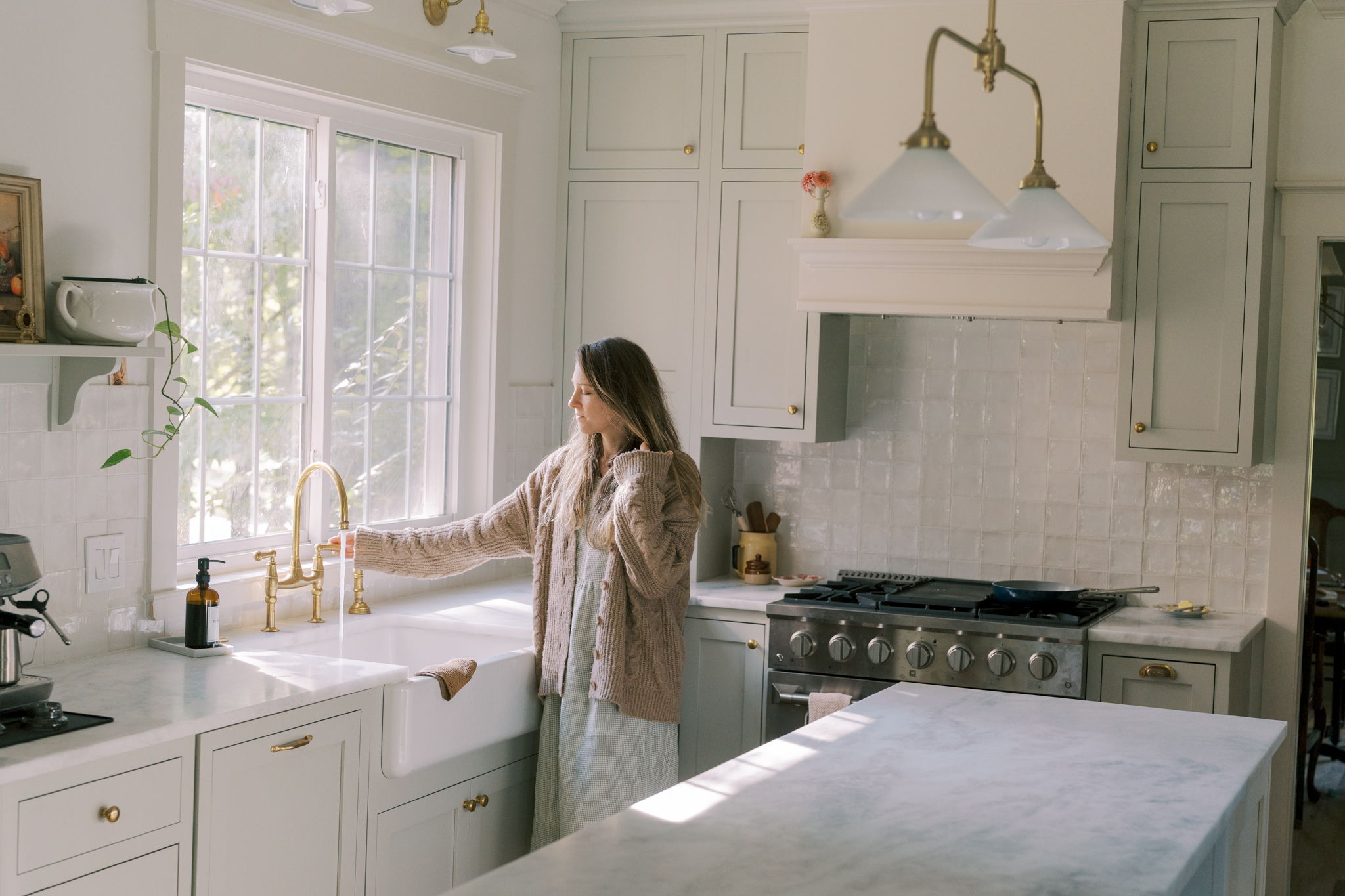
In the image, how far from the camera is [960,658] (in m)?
3.52

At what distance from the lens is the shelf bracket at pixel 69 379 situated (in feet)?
8.73

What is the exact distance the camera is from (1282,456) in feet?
12.3

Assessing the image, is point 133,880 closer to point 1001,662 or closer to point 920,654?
point 920,654

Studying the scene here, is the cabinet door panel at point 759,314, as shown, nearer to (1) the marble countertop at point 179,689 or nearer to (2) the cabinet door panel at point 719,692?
(2) the cabinet door panel at point 719,692

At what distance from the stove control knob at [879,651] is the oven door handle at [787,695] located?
23 cm

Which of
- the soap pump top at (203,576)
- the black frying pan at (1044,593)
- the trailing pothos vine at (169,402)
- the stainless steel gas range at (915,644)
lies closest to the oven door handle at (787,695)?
the stainless steel gas range at (915,644)

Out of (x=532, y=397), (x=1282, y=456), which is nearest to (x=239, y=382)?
(x=532, y=397)

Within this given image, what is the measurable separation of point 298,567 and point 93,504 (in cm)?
55

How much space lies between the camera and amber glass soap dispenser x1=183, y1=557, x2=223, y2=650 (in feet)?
9.26

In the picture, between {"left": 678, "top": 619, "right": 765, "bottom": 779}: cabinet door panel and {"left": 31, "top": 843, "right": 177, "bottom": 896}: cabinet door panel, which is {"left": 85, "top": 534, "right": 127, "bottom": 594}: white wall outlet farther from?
{"left": 678, "top": 619, "right": 765, "bottom": 779}: cabinet door panel

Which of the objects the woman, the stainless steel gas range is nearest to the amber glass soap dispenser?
the woman

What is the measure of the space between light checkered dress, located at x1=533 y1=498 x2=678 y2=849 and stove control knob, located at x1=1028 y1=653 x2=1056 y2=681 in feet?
3.33

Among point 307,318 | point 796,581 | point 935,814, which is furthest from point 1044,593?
point 307,318

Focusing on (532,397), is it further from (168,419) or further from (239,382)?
(168,419)
